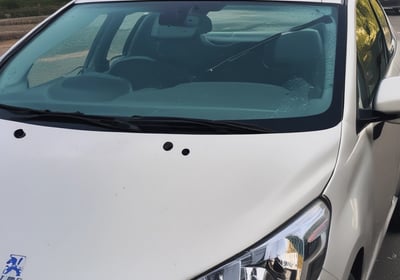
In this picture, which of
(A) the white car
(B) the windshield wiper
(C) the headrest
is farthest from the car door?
(B) the windshield wiper

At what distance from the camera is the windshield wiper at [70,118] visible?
97.0 inches

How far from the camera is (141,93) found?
2.77 meters

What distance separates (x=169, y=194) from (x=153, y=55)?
108 centimetres

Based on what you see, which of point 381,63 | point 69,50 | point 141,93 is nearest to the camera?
point 141,93

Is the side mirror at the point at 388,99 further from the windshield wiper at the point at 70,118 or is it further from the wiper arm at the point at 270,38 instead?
the windshield wiper at the point at 70,118

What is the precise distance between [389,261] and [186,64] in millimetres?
1769

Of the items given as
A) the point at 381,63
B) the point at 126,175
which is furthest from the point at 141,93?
the point at 381,63

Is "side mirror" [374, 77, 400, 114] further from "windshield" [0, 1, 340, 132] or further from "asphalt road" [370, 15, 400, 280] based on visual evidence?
"asphalt road" [370, 15, 400, 280]

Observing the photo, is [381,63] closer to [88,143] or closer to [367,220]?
[367,220]

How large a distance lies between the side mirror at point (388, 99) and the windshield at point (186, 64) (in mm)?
213

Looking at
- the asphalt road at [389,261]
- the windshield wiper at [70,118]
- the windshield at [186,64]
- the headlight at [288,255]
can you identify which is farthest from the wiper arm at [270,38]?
the asphalt road at [389,261]

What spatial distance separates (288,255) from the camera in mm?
1916

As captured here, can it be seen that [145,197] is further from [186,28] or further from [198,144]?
[186,28]

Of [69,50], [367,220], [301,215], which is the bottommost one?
[367,220]
